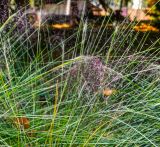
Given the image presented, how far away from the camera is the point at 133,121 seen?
1.73 meters

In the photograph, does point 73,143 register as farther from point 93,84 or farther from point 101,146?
point 93,84

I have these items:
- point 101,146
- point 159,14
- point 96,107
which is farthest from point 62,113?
point 159,14

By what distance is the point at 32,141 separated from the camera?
1.46m

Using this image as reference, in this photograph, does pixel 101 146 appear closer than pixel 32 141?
No

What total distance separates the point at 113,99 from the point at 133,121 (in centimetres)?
17

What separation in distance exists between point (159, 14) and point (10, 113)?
580 centimetres

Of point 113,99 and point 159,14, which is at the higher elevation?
point 113,99

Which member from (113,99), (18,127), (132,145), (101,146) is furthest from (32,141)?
(113,99)

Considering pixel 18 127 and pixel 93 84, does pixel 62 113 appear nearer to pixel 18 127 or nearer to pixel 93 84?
pixel 93 84

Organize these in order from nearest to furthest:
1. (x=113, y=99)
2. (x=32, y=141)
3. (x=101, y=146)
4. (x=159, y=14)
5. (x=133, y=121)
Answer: (x=32, y=141), (x=101, y=146), (x=133, y=121), (x=113, y=99), (x=159, y=14)

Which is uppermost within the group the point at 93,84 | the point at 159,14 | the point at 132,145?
the point at 93,84

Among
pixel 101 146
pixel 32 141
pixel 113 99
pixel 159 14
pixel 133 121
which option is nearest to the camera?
pixel 32 141

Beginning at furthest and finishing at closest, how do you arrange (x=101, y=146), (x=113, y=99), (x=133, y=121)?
(x=113, y=99) < (x=133, y=121) < (x=101, y=146)

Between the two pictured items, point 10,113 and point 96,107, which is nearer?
point 10,113
